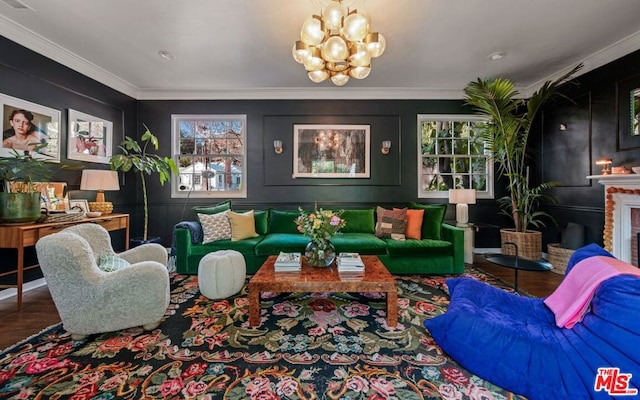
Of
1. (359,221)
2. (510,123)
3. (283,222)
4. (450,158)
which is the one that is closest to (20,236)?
(283,222)

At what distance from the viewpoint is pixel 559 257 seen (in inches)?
140

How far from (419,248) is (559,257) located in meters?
1.97

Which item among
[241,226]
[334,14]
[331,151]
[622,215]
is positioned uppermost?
[334,14]

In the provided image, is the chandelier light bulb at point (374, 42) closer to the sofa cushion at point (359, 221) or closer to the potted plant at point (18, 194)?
the sofa cushion at point (359, 221)

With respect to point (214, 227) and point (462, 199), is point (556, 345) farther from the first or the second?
point (214, 227)

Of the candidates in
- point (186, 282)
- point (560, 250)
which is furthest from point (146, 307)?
point (560, 250)

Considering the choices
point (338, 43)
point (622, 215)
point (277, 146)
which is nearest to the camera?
point (338, 43)

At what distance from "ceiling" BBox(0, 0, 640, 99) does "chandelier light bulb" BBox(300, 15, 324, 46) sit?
20.5 inches

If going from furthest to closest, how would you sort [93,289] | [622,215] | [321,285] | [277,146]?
[277,146]
[622,215]
[321,285]
[93,289]

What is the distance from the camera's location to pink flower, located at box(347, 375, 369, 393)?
1.50 metres

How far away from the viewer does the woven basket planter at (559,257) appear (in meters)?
3.48

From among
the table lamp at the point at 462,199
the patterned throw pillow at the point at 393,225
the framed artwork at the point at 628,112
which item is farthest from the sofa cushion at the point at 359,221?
the framed artwork at the point at 628,112

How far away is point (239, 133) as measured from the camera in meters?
4.57

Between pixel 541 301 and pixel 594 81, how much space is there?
3228 mm
